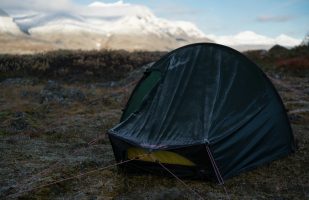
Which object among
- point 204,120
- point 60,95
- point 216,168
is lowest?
point 60,95

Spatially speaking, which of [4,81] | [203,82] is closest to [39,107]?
[4,81]

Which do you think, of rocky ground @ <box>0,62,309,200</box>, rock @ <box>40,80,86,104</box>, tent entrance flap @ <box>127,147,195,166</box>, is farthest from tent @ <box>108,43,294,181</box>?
rock @ <box>40,80,86,104</box>

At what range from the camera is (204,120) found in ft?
27.5

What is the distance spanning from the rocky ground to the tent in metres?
0.35

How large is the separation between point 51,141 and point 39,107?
585 cm

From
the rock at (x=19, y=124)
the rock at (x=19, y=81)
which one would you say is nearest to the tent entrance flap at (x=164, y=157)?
the rock at (x=19, y=124)

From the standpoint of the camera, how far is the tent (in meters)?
8.14

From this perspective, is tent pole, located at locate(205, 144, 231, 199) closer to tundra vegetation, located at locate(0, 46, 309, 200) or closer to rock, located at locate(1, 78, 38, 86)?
tundra vegetation, located at locate(0, 46, 309, 200)

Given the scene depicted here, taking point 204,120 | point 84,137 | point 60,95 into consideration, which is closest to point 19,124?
point 84,137

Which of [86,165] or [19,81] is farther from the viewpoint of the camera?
[19,81]

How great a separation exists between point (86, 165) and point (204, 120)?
2992 mm

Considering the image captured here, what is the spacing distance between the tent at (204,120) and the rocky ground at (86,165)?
35 centimetres

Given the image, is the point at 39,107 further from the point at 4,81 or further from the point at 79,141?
the point at 4,81

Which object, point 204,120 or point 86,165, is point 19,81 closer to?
point 86,165
